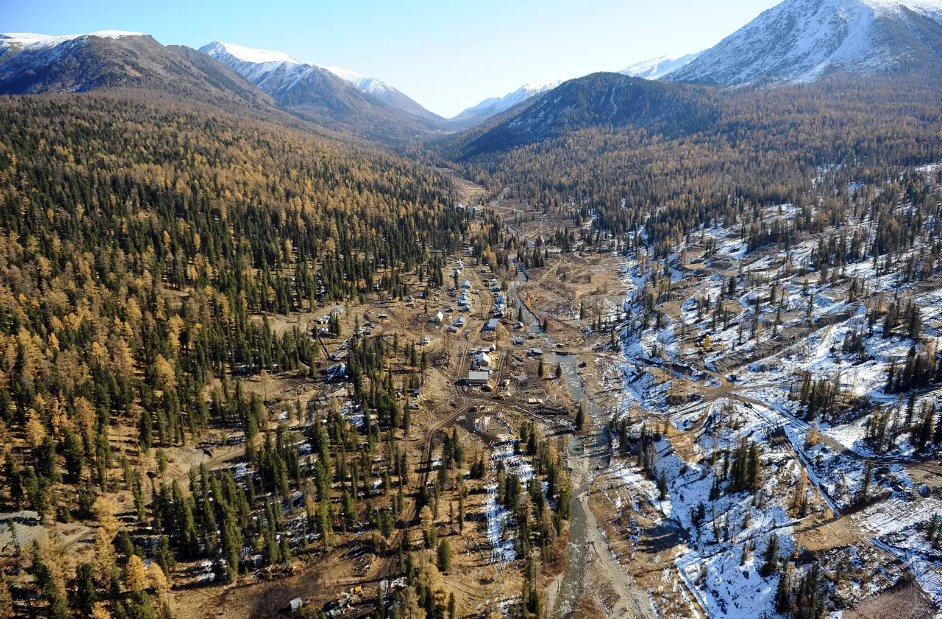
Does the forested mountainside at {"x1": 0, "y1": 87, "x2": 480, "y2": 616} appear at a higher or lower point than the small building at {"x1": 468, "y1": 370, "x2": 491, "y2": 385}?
higher

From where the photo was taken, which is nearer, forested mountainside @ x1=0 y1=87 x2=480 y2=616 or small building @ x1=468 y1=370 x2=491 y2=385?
forested mountainside @ x1=0 y1=87 x2=480 y2=616

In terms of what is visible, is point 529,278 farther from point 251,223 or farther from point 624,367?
point 251,223

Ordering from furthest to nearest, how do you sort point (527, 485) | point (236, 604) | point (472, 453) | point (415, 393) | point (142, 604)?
1. point (415, 393)
2. point (472, 453)
3. point (527, 485)
4. point (236, 604)
5. point (142, 604)

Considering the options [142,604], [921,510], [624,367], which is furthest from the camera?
[624,367]

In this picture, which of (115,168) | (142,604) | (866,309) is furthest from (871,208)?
(115,168)

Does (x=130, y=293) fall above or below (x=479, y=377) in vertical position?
above

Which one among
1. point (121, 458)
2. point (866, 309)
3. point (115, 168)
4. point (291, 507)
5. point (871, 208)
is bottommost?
point (291, 507)

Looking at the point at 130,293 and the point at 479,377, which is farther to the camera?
the point at 130,293

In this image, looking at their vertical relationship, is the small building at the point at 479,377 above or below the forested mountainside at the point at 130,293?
below
